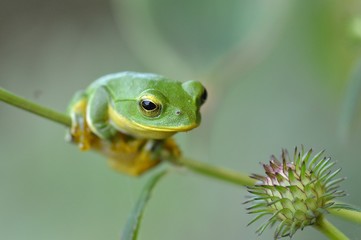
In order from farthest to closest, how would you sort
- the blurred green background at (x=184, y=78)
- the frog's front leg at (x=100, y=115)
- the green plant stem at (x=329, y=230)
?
the blurred green background at (x=184, y=78), the frog's front leg at (x=100, y=115), the green plant stem at (x=329, y=230)

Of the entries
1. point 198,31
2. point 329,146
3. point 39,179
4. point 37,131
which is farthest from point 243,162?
point 37,131

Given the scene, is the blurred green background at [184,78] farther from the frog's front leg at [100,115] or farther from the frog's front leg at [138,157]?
the frog's front leg at [100,115]

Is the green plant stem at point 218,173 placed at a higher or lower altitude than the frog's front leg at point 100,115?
lower

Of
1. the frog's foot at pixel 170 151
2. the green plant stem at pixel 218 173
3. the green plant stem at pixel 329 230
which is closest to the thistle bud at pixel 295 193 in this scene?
the green plant stem at pixel 329 230

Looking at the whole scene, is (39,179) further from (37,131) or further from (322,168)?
(322,168)

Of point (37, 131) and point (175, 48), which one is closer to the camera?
point (175, 48)

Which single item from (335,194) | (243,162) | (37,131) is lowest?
(335,194)

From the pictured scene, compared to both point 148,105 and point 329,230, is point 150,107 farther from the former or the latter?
point 329,230
